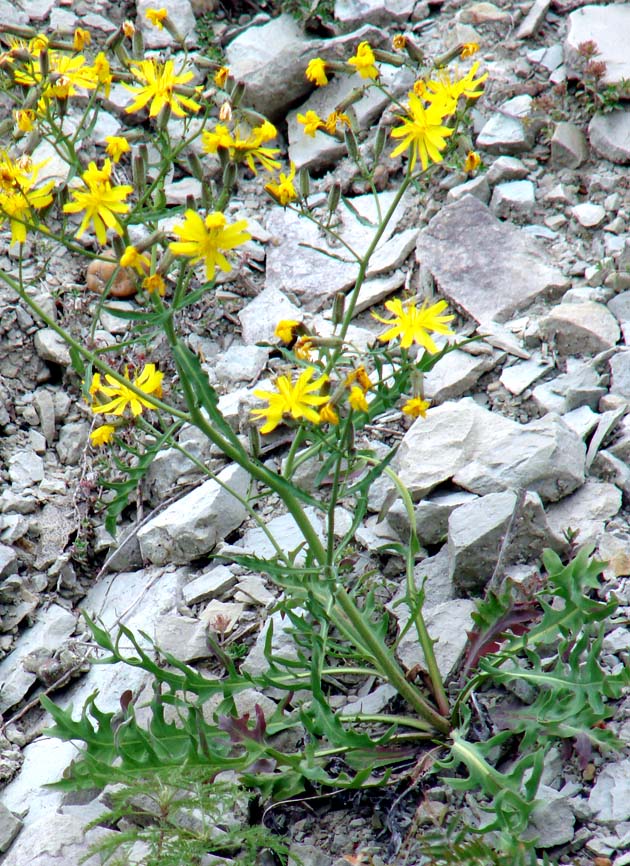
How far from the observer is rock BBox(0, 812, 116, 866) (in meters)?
2.85

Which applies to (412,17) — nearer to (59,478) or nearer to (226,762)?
(59,478)

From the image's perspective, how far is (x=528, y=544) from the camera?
3492 millimetres

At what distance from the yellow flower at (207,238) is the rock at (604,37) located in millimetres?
3495

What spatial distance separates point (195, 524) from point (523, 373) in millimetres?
1676

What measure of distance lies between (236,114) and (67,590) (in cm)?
223

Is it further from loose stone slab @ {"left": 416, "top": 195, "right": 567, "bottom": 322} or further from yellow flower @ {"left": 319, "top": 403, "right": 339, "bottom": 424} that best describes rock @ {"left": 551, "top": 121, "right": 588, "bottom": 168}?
yellow flower @ {"left": 319, "top": 403, "right": 339, "bottom": 424}

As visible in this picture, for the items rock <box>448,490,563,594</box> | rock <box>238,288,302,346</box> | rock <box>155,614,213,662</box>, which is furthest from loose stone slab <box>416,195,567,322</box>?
rock <box>155,614,213,662</box>

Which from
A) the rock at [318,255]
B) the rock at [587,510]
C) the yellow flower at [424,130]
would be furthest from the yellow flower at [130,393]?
the rock at [318,255]

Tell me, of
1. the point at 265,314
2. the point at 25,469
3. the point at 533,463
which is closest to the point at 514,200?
the point at 265,314

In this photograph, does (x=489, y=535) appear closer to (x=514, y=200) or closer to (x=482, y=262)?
(x=482, y=262)

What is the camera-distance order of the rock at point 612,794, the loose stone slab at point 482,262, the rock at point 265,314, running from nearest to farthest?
the rock at point 612,794
the loose stone slab at point 482,262
the rock at point 265,314

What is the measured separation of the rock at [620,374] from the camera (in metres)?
4.02

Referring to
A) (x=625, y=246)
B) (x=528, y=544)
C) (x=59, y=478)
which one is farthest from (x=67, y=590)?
(x=625, y=246)

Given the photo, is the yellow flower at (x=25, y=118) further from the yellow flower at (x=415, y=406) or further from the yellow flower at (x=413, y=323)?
the yellow flower at (x=415, y=406)
